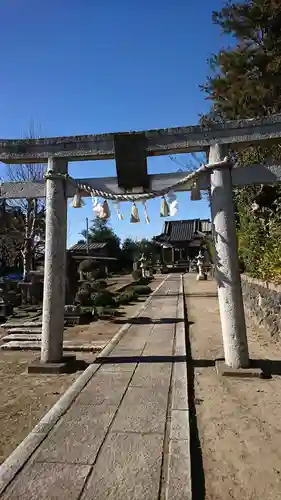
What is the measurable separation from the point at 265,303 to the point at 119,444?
552cm

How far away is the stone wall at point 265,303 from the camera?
6.59m

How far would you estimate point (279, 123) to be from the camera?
15.7 ft

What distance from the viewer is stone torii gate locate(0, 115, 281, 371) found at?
185 inches

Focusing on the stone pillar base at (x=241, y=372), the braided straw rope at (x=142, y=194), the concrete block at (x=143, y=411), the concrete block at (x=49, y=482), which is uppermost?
the braided straw rope at (x=142, y=194)

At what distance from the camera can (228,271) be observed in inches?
184

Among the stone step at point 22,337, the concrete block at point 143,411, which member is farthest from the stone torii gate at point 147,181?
the stone step at point 22,337

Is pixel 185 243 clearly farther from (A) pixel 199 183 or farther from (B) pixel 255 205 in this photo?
(A) pixel 199 183

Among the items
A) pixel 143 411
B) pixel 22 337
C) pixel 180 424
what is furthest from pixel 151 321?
pixel 180 424

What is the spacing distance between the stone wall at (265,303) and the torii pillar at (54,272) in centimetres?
388

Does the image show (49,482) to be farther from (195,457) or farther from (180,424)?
(180,424)

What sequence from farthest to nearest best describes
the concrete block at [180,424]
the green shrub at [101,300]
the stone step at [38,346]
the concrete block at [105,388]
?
the green shrub at [101,300] → the stone step at [38,346] → the concrete block at [105,388] → the concrete block at [180,424]

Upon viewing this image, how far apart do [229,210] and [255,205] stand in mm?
5104

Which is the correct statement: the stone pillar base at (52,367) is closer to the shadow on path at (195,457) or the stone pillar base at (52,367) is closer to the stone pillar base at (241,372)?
the shadow on path at (195,457)

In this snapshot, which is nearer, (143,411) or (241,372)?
(143,411)
